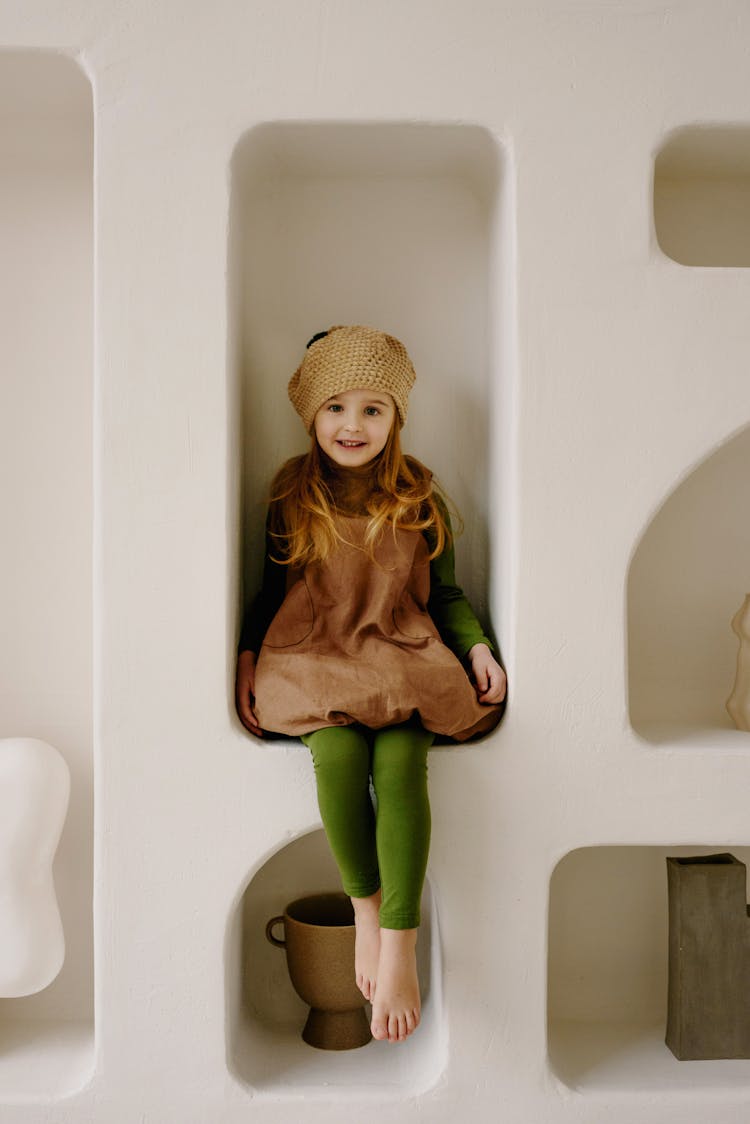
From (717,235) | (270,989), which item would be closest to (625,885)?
(270,989)

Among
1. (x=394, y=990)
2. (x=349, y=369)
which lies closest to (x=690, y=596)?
(x=349, y=369)

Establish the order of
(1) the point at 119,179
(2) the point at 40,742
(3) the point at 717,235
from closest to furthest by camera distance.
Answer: (1) the point at 119,179
(2) the point at 40,742
(3) the point at 717,235

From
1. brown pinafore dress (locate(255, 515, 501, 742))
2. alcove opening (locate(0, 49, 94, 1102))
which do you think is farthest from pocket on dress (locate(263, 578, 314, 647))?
alcove opening (locate(0, 49, 94, 1102))

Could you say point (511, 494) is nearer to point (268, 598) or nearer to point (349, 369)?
point (349, 369)

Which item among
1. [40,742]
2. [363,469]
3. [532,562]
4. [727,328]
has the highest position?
[727,328]

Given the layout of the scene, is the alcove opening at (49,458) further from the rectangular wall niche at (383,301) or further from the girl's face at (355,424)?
the girl's face at (355,424)

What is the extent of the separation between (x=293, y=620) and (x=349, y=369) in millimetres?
378

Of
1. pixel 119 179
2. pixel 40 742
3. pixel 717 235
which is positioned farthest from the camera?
pixel 717 235

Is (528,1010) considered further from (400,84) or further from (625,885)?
(400,84)

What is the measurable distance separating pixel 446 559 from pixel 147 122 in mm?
764

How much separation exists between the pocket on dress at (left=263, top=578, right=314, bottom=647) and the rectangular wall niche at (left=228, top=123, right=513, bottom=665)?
6.5 inches

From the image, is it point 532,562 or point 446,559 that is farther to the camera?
point 446,559

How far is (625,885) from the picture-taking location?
1672mm

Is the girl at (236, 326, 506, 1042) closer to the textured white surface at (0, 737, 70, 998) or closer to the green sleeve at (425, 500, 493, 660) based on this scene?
the green sleeve at (425, 500, 493, 660)
